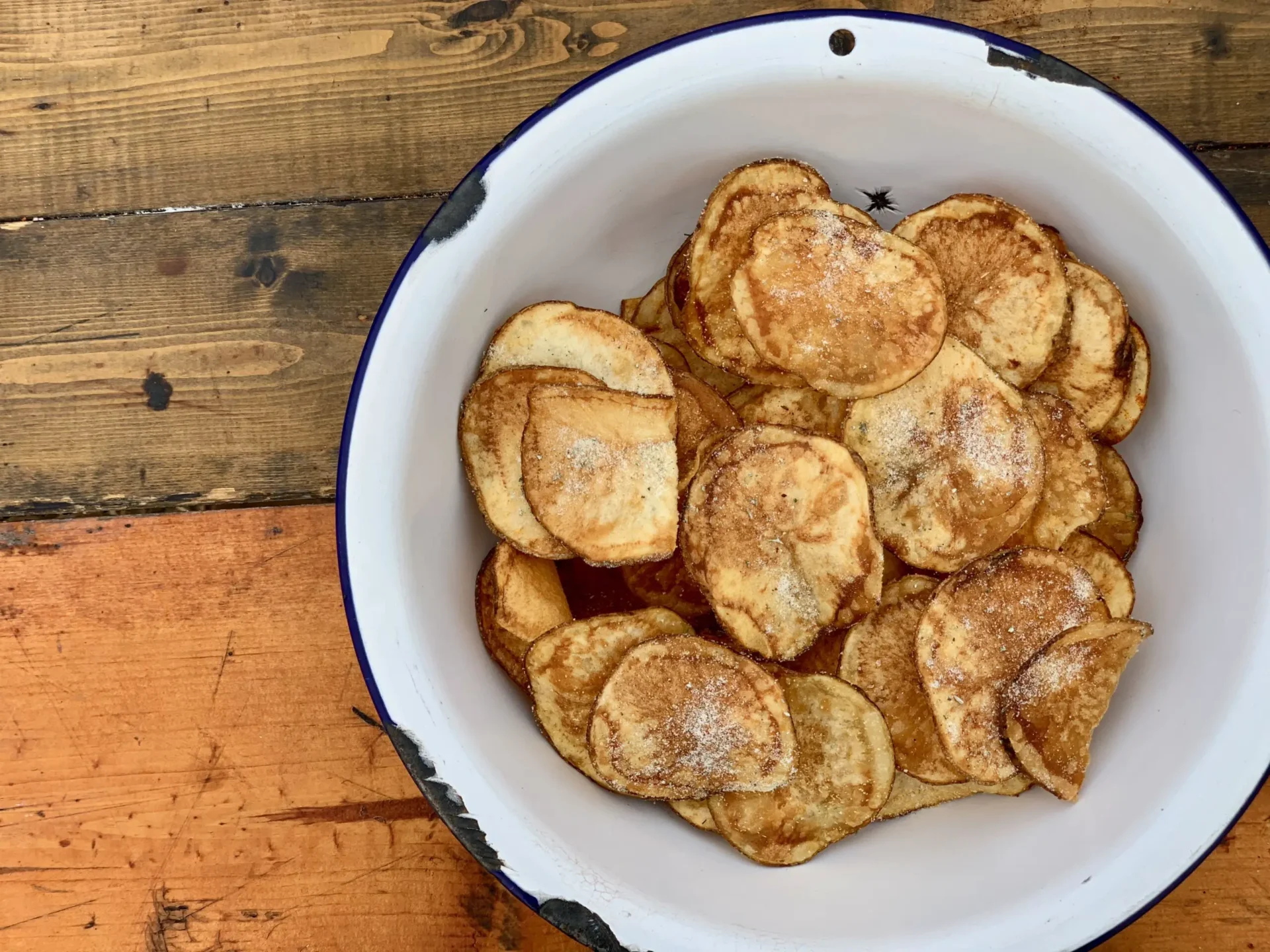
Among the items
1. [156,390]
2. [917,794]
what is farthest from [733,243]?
[156,390]

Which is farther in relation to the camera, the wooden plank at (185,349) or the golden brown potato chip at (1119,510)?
the wooden plank at (185,349)

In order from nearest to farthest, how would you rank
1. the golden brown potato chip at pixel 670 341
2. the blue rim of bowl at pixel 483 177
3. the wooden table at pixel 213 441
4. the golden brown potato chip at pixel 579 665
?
the blue rim of bowl at pixel 483 177 → the golden brown potato chip at pixel 579 665 → the golden brown potato chip at pixel 670 341 → the wooden table at pixel 213 441

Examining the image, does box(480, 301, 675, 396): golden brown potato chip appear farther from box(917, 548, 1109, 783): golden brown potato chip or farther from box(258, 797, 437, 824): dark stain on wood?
box(258, 797, 437, 824): dark stain on wood

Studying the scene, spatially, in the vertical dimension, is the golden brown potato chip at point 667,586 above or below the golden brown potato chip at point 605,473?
below

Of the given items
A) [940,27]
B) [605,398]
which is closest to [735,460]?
[605,398]

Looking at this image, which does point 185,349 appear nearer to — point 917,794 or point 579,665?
point 579,665

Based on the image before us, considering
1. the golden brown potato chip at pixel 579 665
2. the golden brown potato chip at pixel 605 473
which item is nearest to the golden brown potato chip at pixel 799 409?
the golden brown potato chip at pixel 605 473

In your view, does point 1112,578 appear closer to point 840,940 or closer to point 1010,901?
point 1010,901

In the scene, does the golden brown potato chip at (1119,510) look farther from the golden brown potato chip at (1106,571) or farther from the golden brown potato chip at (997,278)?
the golden brown potato chip at (997,278)
